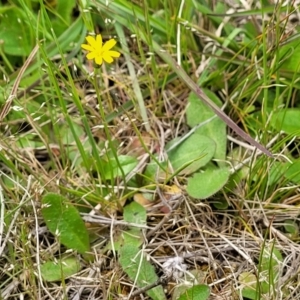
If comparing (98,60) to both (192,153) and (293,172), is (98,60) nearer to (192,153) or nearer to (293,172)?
(192,153)

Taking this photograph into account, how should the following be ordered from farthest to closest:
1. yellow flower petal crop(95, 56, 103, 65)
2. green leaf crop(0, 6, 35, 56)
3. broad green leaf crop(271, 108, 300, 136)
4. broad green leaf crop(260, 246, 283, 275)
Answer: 1. green leaf crop(0, 6, 35, 56)
2. broad green leaf crop(271, 108, 300, 136)
3. broad green leaf crop(260, 246, 283, 275)
4. yellow flower petal crop(95, 56, 103, 65)

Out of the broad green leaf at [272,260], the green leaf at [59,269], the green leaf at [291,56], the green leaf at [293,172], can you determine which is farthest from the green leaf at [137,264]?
the green leaf at [291,56]

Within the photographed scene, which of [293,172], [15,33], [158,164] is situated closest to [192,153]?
[158,164]

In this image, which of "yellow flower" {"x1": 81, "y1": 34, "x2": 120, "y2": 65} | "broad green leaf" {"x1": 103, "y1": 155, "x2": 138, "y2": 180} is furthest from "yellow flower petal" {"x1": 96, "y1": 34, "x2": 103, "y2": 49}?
"broad green leaf" {"x1": 103, "y1": 155, "x2": 138, "y2": 180}

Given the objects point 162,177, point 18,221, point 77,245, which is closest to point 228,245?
point 162,177

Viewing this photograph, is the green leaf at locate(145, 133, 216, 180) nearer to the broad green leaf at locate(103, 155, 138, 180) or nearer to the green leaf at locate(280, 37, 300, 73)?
the broad green leaf at locate(103, 155, 138, 180)

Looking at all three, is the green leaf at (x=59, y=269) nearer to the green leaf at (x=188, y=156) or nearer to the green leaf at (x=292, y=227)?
the green leaf at (x=188, y=156)
